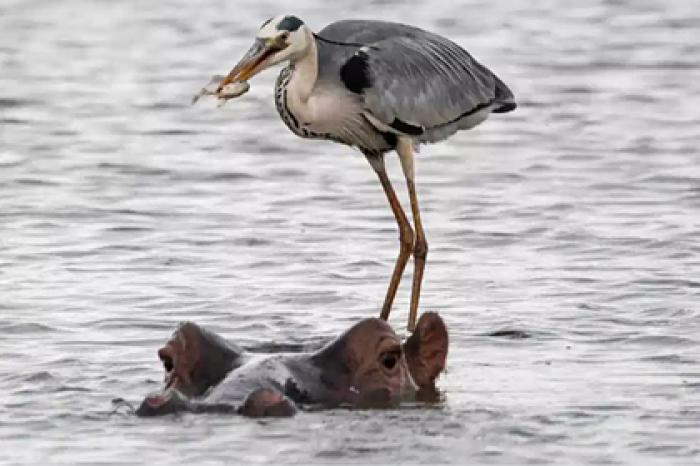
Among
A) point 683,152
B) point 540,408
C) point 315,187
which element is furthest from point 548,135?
point 540,408

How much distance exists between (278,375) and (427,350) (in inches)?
30.3

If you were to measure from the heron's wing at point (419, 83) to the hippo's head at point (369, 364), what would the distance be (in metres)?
2.55

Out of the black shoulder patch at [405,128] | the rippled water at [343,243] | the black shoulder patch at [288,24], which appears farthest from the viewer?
the black shoulder patch at [405,128]

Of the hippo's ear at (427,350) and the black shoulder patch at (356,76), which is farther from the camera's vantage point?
the black shoulder patch at (356,76)

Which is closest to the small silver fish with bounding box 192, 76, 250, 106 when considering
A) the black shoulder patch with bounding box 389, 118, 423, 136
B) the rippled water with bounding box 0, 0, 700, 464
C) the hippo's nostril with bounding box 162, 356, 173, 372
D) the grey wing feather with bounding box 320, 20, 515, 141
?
the grey wing feather with bounding box 320, 20, 515, 141

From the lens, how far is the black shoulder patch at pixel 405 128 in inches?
429

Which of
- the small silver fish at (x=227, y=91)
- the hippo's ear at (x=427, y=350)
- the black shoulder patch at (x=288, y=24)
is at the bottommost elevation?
the hippo's ear at (x=427, y=350)

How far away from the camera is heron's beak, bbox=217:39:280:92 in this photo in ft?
31.3

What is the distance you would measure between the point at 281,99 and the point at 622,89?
28.2 feet

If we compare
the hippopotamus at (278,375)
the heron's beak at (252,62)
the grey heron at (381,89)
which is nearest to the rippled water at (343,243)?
the hippopotamus at (278,375)

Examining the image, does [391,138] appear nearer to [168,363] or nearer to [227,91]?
[227,91]

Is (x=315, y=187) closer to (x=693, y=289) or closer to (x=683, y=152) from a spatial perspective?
(x=683, y=152)

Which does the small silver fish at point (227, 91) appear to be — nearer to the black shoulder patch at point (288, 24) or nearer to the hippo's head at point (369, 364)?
the black shoulder patch at point (288, 24)

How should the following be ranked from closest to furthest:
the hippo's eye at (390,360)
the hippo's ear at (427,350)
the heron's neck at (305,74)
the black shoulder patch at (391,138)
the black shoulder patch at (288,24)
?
the hippo's eye at (390,360) → the hippo's ear at (427,350) → the black shoulder patch at (288,24) → the heron's neck at (305,74) → the black shoulder patch at (391,138)
